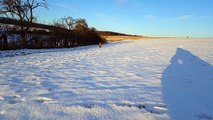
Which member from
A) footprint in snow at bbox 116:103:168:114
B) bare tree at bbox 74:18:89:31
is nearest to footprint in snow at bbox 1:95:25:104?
footprint in snow at bbox 116:103:168:114

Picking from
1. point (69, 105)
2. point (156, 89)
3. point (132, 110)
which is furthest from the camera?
point (156, 89)

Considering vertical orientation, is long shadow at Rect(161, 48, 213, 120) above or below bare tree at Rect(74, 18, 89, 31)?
below

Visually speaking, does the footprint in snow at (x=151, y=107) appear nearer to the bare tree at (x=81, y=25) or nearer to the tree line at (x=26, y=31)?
the tree line at (x=26, y=31)

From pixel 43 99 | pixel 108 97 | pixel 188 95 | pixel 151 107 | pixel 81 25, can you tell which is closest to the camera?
pixel 151 107

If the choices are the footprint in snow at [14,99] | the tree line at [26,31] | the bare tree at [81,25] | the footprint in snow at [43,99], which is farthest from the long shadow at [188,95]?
the bare tree at [81,25]

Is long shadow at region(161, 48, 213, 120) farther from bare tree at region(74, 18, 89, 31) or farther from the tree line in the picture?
bare tree at region(74, 18, 89, 31)

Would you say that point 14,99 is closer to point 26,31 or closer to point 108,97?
point 108,97

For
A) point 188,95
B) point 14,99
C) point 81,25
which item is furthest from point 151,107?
point 81,25

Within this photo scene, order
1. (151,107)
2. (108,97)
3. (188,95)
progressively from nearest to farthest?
(151,107), (108,97), (188,95)

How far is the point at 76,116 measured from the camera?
12.5 feet

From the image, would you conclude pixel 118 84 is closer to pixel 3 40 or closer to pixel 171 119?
pixel 171 119

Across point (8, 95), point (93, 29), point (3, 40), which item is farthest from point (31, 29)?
point (8, 95)

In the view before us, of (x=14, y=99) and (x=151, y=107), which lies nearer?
(x=151, y=107)

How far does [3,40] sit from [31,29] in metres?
6.12
